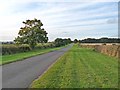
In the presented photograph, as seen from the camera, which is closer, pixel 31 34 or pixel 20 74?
pixel 20 74

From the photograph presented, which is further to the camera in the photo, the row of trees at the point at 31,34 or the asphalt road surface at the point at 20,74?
the row of trees at the point at 31,34

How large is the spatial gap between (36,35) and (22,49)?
53.3ft

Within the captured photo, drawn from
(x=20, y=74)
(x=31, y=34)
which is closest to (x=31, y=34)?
(x=31, y=34)

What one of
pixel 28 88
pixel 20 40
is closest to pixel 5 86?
pixel 28 88

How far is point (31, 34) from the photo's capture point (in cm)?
7606

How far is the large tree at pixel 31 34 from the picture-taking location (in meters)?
74.1

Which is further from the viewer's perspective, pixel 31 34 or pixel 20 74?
pixel 31 34

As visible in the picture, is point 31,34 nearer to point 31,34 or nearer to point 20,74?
point 31,34

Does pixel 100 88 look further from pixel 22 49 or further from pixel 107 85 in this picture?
pixel 22 49

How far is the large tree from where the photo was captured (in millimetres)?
74062

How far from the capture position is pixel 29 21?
255 feet

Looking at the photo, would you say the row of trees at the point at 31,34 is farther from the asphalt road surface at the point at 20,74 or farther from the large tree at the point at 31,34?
the asphalt road surface at the point at 20,74

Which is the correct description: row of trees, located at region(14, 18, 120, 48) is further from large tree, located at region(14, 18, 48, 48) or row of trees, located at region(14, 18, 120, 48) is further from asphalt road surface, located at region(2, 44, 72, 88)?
asphalt road surface, located at region(2, 44, 72, 88)

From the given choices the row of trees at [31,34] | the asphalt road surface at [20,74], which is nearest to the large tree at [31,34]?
the row of trees at [31,34]
